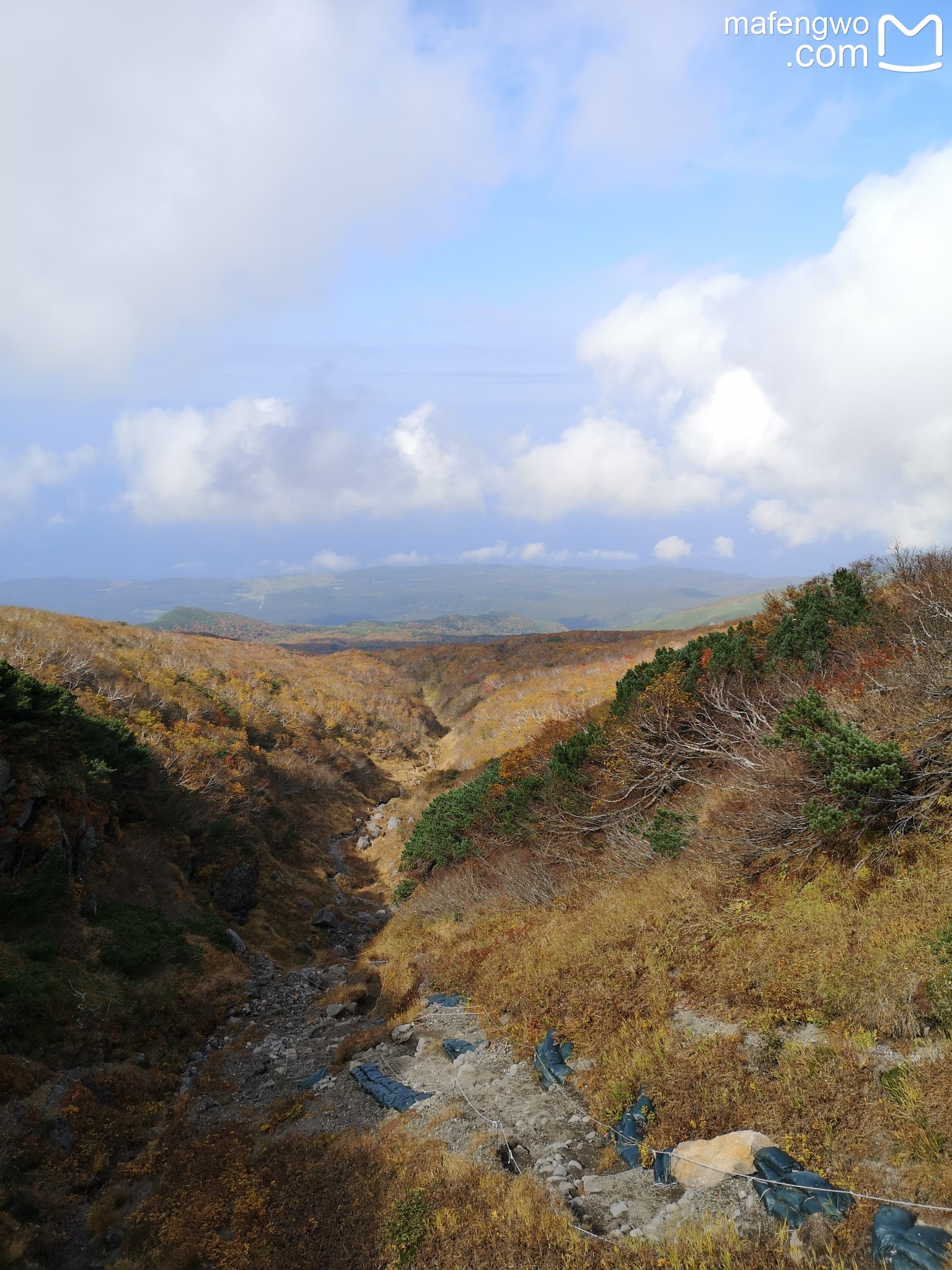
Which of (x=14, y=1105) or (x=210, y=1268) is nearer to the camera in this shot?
(x=210, y=1268)

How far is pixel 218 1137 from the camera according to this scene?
9.09m

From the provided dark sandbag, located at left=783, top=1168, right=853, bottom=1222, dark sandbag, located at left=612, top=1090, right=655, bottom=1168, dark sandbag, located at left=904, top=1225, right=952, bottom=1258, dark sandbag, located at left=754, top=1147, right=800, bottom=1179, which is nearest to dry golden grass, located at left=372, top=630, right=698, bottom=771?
dark sandbag, located at left=612, top=1090, right=655, bottom=1168

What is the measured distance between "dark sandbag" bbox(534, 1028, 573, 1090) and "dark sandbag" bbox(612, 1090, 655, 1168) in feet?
4.61

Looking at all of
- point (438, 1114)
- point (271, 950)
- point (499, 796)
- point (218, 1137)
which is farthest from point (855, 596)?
point (271, 950)

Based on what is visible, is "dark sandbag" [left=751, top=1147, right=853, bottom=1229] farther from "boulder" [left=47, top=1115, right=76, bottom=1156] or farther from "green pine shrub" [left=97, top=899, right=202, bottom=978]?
"green pine shrub" [left=97, top=899, right=202, bottom=978]

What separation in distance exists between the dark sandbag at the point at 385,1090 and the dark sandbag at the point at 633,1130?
11.5 ft

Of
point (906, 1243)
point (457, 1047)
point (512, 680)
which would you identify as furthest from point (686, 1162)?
point (512, 680)

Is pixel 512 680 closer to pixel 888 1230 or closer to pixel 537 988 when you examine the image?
pixel 537 988

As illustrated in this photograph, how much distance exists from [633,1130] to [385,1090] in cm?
463

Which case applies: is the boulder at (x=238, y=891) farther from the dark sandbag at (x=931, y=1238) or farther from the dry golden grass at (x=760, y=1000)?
the dark sandbag at (x=931, y=1238)

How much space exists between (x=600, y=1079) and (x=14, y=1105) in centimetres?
860

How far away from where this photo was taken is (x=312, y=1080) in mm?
10703

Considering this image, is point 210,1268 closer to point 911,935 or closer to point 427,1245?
point 427,1245

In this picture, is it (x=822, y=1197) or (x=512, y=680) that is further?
(x=512, y=680)
